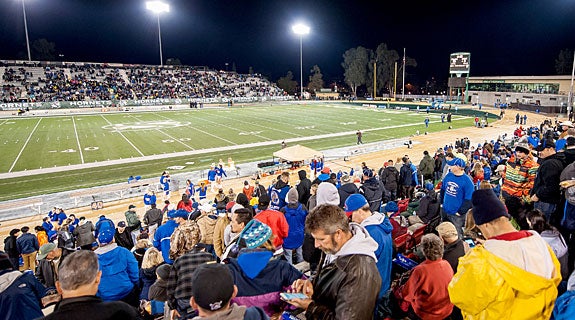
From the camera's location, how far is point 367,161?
2173 centimetres

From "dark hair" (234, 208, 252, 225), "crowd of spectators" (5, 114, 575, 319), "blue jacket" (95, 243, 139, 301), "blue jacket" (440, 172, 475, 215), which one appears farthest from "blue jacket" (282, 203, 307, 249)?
"blue jacket" (440, 172, 475, 215)

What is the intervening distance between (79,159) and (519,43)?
357 feet

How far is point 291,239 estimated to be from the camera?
555 centimetres

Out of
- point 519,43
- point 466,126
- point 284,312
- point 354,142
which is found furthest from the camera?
point 519,43

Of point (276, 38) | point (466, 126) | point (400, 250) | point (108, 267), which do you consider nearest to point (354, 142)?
point (466, 126)

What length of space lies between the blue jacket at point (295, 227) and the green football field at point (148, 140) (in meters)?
15.6

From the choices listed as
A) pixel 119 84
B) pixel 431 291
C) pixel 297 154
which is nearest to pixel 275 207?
pixel 431 291

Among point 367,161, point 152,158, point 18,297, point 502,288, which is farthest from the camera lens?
point 152,158

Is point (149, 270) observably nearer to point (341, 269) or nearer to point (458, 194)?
point (341, 269)

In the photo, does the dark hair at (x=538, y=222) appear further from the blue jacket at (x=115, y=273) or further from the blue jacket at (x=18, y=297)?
the blue jacket at (x=18, y=297)

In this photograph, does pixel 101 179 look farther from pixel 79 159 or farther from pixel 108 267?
pixel 108 267

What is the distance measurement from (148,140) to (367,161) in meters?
18.3

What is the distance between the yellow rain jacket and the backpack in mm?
2875

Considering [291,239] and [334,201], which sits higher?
[334,201]
